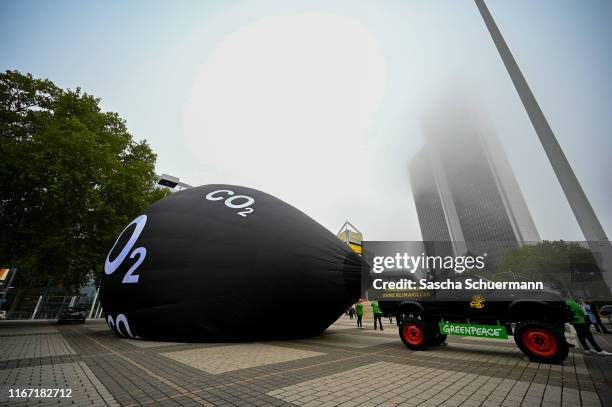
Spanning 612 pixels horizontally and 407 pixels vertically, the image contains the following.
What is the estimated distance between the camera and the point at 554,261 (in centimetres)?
3606

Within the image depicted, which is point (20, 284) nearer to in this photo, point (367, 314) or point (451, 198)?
point (367, 314)

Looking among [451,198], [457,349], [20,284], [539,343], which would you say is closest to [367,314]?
[457,349]

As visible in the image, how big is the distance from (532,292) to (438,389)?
4.29 m

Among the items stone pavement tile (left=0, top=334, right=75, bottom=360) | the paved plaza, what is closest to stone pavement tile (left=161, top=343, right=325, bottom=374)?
the paved plaza

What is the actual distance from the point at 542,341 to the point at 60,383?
378 inches

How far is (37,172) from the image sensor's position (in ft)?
41.0

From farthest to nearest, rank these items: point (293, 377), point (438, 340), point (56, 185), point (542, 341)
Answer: point (56, 185) → point (438, 340) → point (542, 341) → point (293, 377)

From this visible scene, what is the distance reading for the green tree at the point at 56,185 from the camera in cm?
1252

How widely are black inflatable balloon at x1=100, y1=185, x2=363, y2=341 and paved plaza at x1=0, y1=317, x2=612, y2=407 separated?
85 centimetres

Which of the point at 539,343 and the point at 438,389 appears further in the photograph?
the point at 539,343

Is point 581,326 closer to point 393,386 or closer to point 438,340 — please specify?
point 438,340

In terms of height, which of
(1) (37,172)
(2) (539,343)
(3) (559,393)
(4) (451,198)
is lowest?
(3) (559,393)

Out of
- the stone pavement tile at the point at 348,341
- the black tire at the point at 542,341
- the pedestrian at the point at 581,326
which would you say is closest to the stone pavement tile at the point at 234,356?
the stone pavement tile at the point at 348,341

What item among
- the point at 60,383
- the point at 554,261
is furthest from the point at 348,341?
the point at 554,261
